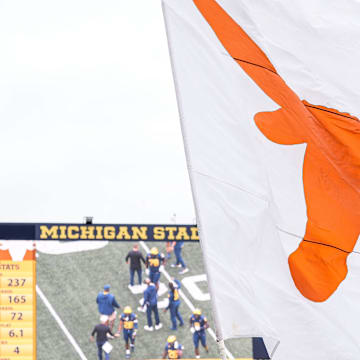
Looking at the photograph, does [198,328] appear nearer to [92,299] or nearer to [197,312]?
[197,312]

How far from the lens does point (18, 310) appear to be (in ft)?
71.8

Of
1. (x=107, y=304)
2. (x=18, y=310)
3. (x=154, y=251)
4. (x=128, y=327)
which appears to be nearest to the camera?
(x=18, y=310)

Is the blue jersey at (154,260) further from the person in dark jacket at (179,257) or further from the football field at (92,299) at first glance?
the person in dark jacket at (179,257)

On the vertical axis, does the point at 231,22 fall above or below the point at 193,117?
above

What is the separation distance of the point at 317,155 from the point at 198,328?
56.0 ft

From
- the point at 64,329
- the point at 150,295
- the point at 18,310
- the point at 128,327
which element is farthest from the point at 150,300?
the point at 18,310

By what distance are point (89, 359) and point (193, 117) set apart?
18.2 meters

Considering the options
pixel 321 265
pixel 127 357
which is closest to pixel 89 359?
pixel 127 357

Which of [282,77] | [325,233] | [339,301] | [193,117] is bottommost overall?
[339,301]

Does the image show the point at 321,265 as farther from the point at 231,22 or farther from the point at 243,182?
the point at 231,22

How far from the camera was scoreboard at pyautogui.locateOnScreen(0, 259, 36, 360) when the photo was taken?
2166 centimetres

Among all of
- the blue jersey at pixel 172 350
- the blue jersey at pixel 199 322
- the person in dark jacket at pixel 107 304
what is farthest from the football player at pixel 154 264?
the blue jersey at pixel 172 350

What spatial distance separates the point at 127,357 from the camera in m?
22.5

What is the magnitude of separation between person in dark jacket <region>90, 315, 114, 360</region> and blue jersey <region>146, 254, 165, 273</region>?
1.86m
